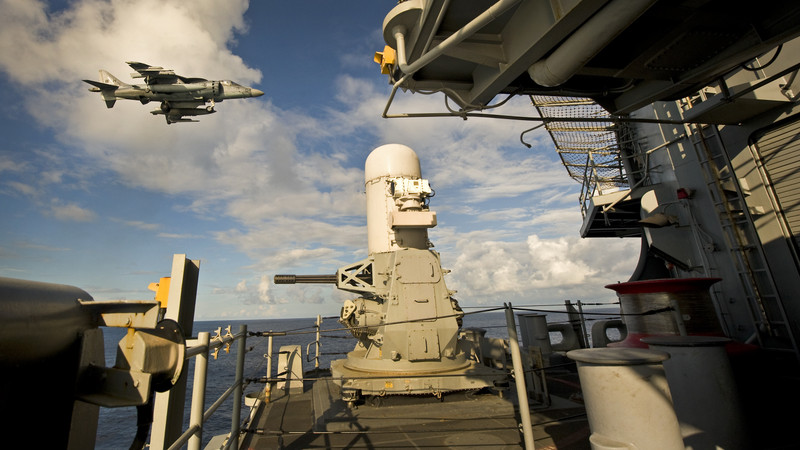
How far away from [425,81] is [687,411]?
4.11m

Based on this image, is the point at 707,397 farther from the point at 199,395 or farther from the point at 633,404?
the point at 199,395

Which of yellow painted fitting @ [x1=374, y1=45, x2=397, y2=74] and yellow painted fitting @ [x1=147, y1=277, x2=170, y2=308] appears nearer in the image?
yellow painted fitting @ [x1=147, y1=277, x2=170, y2=308]

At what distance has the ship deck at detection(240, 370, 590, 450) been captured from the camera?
4805 mm

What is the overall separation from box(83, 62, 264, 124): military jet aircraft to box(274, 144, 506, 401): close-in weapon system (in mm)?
17504

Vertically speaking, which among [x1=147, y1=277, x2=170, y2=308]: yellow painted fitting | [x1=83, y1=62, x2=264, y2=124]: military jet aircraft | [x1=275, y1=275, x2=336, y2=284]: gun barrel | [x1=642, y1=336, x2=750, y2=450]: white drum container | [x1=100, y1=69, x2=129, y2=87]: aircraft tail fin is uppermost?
[x1=100, y1=69, x2=129, y2=87]: aircraft tail fin

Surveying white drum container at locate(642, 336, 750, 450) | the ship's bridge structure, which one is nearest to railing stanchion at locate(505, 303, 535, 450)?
white drum container at locate(642, 336, 750, 450)

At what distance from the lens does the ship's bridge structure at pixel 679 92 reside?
2.65m

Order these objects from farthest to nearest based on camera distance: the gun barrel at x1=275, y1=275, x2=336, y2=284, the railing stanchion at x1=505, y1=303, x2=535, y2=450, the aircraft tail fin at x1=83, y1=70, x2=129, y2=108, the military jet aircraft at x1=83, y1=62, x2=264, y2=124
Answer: the aircraft tail fin at x1=83, y1=70, x2=129, y2=108 < the military jet aircraft at x1=83, y1=62, x2=264, y2=124 < the gun barrel at x1=275, y1=275, x2=336, y2=284 < the railing stanchion at x1=505, y1=303, x2=535, y2=450

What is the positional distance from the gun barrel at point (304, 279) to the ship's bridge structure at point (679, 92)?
8.89m

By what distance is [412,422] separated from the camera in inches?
229

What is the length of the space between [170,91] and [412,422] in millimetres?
23549

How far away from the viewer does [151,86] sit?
20.5 metres

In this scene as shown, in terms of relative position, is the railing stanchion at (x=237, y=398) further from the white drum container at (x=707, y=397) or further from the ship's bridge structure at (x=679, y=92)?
the white drum container at (x=707, y=397)

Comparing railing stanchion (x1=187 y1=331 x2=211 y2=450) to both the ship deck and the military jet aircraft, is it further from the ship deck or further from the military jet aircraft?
the military jet aircraft
